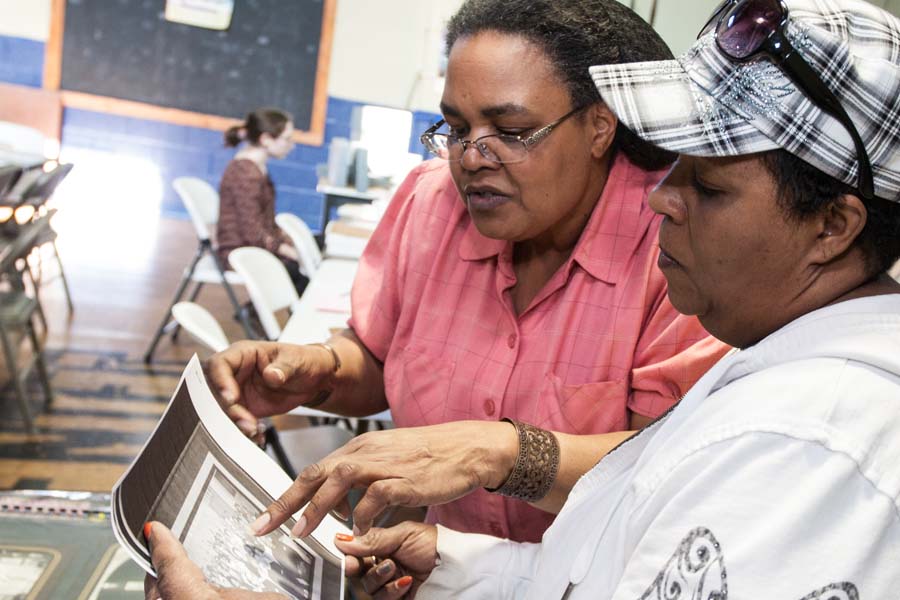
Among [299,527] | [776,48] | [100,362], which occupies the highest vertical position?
[776,48]

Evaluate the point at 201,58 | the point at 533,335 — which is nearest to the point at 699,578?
the point at 533,335

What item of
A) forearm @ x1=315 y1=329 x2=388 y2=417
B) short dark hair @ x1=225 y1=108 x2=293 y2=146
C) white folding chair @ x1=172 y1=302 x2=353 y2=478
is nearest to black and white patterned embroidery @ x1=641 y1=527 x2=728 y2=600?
forearm @ x1=315 y1=329 x2=388 y2=417

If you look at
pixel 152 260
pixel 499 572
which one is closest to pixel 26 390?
pixel 152 260

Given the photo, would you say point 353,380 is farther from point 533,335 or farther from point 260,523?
point 260,523

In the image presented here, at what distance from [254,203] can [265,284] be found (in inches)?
69.2

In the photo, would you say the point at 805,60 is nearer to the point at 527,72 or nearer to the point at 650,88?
the point at 650,88

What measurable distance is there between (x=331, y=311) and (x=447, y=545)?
1984 mm

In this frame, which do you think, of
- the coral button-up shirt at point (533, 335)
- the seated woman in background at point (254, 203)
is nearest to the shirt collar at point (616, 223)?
the coral button-up shirt at point (533, 335)

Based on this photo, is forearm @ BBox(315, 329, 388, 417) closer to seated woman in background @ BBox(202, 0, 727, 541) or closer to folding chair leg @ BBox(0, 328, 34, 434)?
seated woman in background @ BBox(202, 0, 727, 541)

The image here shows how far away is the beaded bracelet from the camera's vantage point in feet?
3.82

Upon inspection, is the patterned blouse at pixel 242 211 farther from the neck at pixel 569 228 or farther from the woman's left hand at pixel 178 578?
the woman's left hand at pixel 178 578

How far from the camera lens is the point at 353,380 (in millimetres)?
1562

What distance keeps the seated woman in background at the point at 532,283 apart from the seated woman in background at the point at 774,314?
0.39 meters

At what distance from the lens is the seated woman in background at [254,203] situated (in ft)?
16.3
